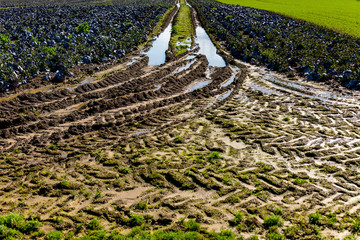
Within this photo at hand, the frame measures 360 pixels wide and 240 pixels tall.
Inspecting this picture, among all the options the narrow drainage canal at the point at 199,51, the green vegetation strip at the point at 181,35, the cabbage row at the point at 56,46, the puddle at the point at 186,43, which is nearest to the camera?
the cabbage row at the point at 56,46

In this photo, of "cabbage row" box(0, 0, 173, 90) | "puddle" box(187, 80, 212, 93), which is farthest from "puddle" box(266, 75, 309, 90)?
"cabbage row" box(0, 0, 173, 90)

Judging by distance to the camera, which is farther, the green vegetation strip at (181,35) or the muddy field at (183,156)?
the green vegetation strip at (181,35)

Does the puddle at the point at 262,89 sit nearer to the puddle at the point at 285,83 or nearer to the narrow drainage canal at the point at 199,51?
the puddle at the point at 285,83

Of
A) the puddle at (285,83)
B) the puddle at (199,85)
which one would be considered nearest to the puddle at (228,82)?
the puddle at (199,85)

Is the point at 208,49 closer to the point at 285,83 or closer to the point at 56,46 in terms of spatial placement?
the point at 285,83

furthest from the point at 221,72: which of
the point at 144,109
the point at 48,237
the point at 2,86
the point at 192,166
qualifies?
the point at 48,237

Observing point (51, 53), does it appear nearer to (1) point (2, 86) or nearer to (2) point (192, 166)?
(1) point (2, 86)
